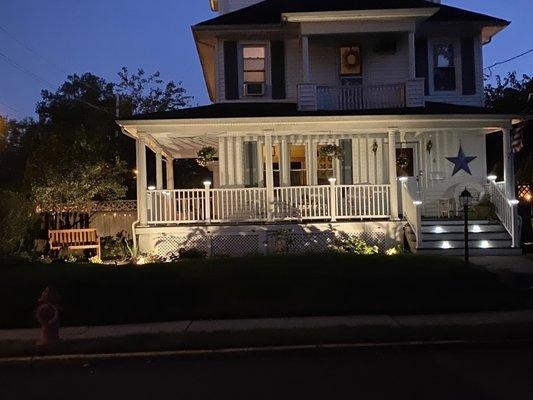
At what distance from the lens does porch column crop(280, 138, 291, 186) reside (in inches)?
727

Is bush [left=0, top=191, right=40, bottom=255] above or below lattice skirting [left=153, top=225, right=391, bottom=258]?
above

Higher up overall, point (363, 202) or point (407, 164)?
point (407, 164)

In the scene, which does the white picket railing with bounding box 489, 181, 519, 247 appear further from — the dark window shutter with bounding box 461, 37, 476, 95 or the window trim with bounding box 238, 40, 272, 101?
the window trim with bounding box 238, 40, 272, 101

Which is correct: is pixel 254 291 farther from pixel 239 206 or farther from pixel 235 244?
pixel 239 206

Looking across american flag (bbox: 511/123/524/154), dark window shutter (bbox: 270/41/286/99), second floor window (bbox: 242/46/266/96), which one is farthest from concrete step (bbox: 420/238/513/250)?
second floor window (bbox: 242/46/266/96)

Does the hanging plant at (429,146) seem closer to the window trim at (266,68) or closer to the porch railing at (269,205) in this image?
the porch railing at (269,205)

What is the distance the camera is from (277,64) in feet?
63.1

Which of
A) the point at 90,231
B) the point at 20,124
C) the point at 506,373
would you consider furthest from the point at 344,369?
the point at 20,124

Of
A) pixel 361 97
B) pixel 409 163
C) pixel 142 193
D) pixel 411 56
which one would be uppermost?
pixel 411 56

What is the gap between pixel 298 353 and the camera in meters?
8.21

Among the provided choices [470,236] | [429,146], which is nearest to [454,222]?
[470,236]

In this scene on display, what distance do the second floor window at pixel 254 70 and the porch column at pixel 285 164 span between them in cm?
203

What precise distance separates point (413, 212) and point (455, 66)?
6359mm

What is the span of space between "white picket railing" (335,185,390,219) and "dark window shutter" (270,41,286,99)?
4.23 m
